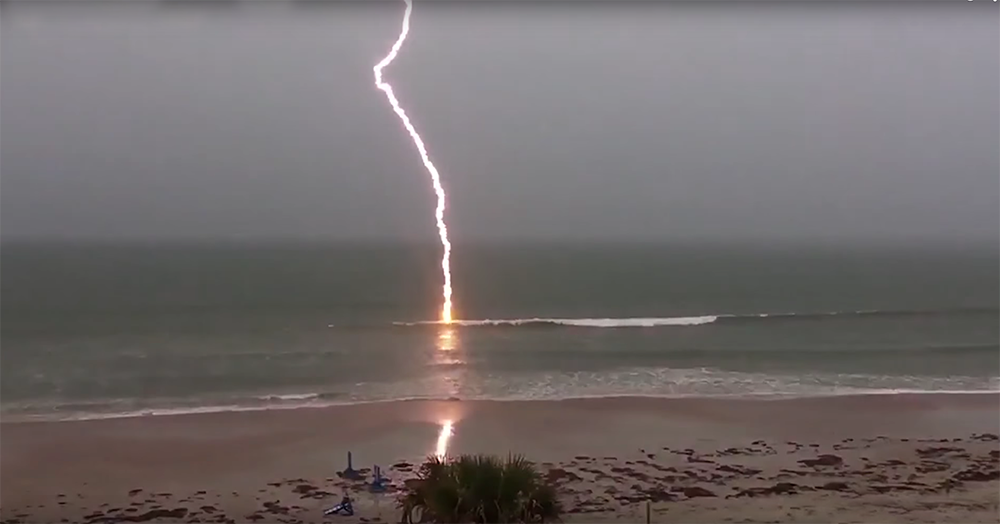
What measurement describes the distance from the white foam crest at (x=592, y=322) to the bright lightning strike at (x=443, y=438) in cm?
2342

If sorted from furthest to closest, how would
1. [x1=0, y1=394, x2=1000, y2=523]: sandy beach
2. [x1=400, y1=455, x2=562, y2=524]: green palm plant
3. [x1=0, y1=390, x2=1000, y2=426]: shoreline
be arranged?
1. [x1=0, y1=390, x2=1000, y2=426]: shoreline
2. [x1=0, y1=394, x2=1000, y2=523]: sandy beach
3. [x1=400, y1=455, x2=562, y2=524]: green palm plant

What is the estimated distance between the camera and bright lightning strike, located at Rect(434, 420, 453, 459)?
56.7 ft

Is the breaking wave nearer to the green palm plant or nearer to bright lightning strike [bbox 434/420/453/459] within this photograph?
bright lightning strike [bbox 434/420/453/459]

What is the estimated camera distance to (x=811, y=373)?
1116 inches

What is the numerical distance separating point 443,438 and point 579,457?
314 centimetres

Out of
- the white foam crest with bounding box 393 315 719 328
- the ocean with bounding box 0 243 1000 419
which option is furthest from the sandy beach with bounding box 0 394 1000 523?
the white foam crest with bounding box 393 315 719 328

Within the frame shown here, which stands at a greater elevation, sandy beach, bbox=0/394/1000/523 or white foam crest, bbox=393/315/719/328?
white foam crest, bbox=393/315/719/328

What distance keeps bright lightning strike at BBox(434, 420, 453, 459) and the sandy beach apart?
142mm

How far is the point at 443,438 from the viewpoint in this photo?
734 inches

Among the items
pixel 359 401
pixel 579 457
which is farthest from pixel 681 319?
pixel 579 457

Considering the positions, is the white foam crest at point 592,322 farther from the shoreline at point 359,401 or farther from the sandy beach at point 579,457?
the sandy beach at point 579,457

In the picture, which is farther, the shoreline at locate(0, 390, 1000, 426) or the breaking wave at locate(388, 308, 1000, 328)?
the breaking wave at locate(388, 308, 1000, 328)

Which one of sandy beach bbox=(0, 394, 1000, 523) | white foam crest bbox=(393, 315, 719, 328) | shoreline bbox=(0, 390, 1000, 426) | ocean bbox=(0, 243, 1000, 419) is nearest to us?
Result: sandy beach bbox=(0, 394, 1000, 523)

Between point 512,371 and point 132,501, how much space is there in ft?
51.4
